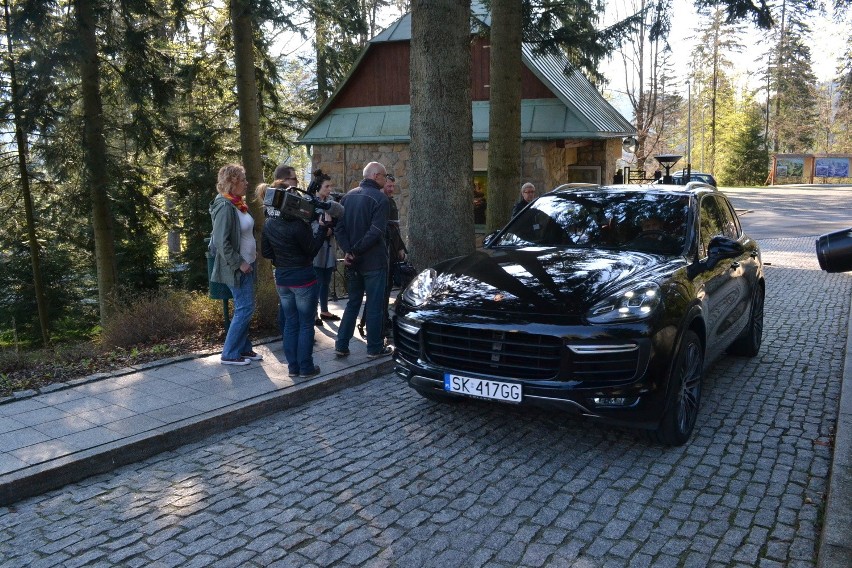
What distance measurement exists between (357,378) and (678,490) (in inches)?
131

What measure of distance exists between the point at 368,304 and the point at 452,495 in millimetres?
3309

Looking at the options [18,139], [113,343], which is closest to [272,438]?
[113,343]

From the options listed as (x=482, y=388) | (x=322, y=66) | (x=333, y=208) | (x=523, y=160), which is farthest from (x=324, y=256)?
(x=322, y=66)

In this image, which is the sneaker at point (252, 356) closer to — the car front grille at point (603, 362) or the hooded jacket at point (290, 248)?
the hooded jacket at point (290, 248)

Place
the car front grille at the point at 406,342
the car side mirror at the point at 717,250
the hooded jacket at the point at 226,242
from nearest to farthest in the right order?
the car front grille at the point at 406,342 < the car side mirror at the point at 717,250 < the hooded jacket at the point at 226,242

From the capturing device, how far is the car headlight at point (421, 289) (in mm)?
5574

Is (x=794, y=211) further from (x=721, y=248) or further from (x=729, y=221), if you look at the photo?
(x=721, y=248)

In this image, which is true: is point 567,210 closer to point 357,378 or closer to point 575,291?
point 575,291

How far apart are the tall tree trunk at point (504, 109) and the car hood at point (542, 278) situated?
5.32 meters

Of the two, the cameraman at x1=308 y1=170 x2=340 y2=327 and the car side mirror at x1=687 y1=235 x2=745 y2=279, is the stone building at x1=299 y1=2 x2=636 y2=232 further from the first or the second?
the car side mirror at x1=687 y1=235 x2=745 y2=279

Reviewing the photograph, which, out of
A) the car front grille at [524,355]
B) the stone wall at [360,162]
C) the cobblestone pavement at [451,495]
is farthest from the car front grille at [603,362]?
the stone wall at [360,162]

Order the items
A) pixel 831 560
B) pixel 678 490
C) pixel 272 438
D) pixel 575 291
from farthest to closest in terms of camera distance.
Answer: pixel 272 438
pixel 575 291
pixel 678 490
pixel 831 560

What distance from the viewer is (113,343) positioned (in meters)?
8.27

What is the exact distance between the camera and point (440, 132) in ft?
27.5
